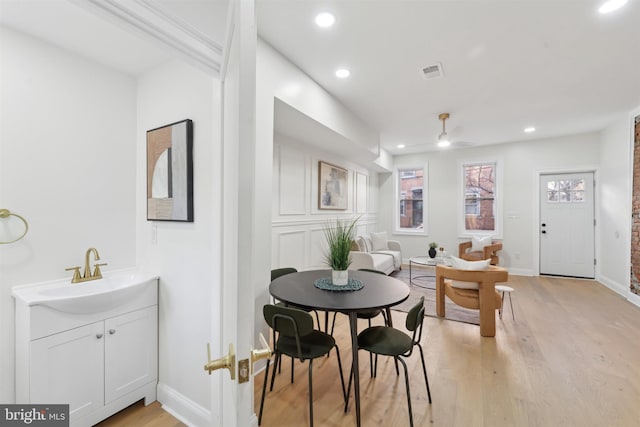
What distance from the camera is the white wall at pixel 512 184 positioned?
5027 mm

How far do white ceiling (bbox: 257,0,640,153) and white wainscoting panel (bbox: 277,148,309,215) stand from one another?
39.6 inches

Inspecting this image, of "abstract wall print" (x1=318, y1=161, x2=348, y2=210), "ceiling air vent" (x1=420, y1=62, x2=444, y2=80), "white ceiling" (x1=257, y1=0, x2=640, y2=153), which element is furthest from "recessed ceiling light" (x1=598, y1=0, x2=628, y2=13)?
"abstract wall print" (x1=318, y1=161, x2=348, y2=210)

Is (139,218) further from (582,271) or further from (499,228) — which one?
(582,271)

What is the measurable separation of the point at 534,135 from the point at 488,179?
112 cm

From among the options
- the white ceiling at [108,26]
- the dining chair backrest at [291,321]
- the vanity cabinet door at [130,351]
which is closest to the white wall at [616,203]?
the dining chair backrest at [291,321]

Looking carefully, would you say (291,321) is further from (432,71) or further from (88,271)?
(432,71)

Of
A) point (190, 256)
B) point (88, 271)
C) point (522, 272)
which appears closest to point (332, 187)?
point (190, 256)

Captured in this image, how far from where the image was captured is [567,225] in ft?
16.7

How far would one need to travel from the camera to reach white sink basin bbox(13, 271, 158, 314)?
1467 mm

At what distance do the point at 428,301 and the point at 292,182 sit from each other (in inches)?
102

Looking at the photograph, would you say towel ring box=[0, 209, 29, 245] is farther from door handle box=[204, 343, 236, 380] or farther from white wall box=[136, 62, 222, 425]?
door handle box=[204, 343, 236, 380]

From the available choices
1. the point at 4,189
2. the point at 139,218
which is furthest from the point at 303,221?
A: the point at 4,189

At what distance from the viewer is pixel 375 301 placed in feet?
5.42

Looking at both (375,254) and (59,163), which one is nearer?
(59,163)
